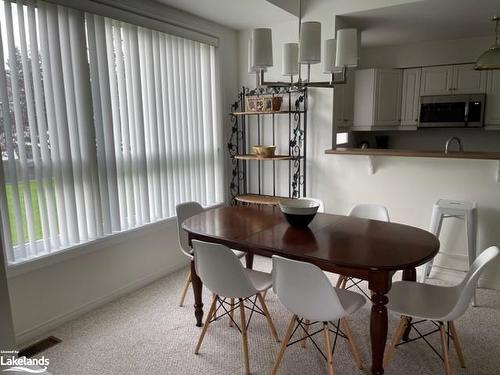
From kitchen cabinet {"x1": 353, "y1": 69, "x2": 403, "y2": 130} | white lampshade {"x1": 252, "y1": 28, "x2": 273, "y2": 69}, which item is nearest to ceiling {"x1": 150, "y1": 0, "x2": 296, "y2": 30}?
white lampshade {"x1": 252, "y1": 28, "x2": 273, "y2": 69}

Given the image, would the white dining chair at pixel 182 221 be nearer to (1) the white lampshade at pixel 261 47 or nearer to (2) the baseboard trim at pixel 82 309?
(2) the baseboard trim at pixel 82 309

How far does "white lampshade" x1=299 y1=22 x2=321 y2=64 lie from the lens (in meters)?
1.98

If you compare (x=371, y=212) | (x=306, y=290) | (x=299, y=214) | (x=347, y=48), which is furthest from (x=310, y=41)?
(x=371, y=212)

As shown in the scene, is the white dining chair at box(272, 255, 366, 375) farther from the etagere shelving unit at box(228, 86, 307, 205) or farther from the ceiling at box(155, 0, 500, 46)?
the ceiling at box(155, 0, 500, 46)

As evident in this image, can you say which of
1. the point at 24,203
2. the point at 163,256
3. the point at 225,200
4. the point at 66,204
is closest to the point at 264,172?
the point at 225,200

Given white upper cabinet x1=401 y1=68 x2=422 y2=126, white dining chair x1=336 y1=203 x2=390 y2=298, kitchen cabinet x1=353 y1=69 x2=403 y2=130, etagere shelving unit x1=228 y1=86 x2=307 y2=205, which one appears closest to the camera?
white dining chair x1=336 y1=203 x2=390 y2=298

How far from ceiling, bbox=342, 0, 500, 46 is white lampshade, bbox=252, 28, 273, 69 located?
1.77 m

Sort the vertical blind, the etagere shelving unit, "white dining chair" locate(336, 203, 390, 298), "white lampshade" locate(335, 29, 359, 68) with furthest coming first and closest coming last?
the etagere shelving unit
"white dining chair" locate(336, 203, 390, 298)
the vertical blind
"white lampshade" locate(335, 29, 359, 68)

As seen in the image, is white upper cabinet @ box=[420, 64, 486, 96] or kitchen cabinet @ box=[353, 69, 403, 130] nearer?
white upper cabinet @ box=[420, 64, 486, 96]

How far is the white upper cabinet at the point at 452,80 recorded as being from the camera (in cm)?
448

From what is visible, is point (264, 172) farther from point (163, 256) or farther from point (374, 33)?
point (374, 33)

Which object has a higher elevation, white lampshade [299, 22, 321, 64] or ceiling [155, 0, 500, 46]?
ceiling [155, 0, 500, 46]

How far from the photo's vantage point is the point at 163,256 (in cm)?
352

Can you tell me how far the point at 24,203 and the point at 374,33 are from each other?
3.91 metres
